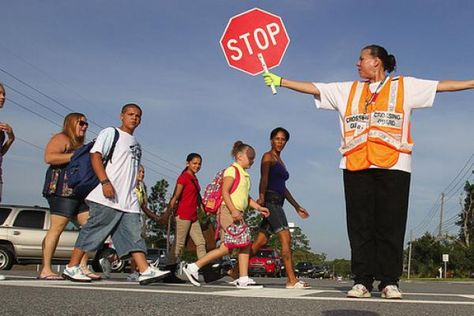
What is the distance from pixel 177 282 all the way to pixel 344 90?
145 inches

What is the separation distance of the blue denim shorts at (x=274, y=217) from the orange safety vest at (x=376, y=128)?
2185 millimetres

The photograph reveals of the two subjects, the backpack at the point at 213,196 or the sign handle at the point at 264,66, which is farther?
the backpack at the point at 213,196

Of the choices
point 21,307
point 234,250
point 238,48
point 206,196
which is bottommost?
point 21,307

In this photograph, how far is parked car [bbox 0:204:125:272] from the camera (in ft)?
56.6

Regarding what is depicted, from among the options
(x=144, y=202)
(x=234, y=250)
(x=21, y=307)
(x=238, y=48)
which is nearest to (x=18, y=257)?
(x=144, y=202)

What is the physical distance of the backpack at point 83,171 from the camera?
6801mm

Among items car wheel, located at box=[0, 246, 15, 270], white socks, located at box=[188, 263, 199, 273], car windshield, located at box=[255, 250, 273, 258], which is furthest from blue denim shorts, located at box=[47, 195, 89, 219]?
car windshield, located at box=[255, 250, 273, 258]

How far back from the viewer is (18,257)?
17.5 meters

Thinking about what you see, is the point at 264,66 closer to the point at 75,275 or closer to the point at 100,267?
the point at 75,275

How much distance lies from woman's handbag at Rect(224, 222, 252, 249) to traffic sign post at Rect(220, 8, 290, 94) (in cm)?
194

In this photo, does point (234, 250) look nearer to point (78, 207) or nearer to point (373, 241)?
point (78, 207)

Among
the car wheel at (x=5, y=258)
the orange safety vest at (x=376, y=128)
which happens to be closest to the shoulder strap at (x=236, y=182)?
the orange safety vest at (x=376, y=128)

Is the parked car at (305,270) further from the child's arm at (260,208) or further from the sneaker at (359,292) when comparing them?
Result: the sneaker at (359,292)

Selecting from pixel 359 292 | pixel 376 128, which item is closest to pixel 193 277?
pixel 359 292
